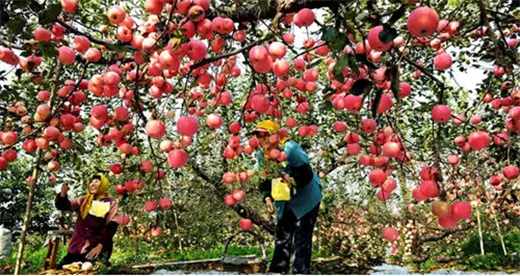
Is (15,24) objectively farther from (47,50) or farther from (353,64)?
(353,64)

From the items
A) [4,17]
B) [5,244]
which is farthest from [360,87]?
[5,244]

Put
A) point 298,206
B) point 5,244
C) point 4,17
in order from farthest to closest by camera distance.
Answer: point 5,244 → point 298,206 → point 4,17

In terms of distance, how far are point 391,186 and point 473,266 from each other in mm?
5311

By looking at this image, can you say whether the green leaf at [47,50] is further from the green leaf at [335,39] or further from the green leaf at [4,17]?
the green leaf at [335,39]

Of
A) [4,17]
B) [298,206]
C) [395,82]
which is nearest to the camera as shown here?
[395,82]

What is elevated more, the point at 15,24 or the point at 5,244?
the point at 15,24

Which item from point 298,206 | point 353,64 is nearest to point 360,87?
point 353,64

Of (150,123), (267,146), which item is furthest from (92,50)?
(267,146)

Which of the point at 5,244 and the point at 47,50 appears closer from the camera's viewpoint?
the point at 47,50

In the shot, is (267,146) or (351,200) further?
(351,200)

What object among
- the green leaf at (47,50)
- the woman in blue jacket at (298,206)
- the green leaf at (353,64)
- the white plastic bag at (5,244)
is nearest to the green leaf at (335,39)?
the green leaf at (353,64)

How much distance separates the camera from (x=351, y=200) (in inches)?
352

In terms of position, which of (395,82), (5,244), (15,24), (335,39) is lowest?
(5,244)

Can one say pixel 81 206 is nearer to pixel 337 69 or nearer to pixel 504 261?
pixel 337 69
